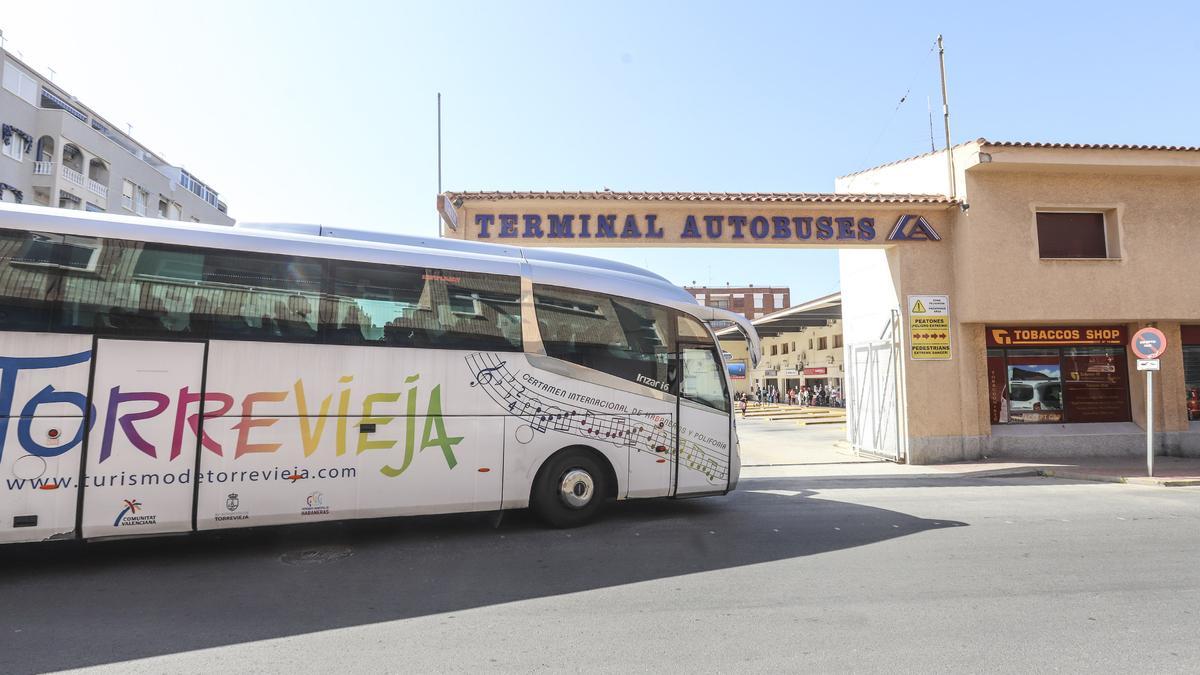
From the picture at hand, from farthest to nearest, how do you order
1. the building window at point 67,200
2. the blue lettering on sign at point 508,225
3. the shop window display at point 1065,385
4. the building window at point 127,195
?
the building window at point 127,195 → the building window at point 67,200 → the shop window display at point 1065,385 → the blue lettering on sign at point 508,225

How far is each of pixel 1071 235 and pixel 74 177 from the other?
46983 millimetres

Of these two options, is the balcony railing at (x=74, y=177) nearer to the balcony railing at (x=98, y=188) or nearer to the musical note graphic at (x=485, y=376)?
the balcony railing at (x=98, y=188)

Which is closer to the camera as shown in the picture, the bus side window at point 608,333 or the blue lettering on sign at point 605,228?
the bus side window at point 608,333

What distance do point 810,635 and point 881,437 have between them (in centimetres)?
1176

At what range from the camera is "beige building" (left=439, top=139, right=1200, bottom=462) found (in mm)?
13141

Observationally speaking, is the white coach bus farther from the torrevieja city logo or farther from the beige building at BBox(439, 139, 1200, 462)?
the beige building at BBox(439, 139, 1200, 462)

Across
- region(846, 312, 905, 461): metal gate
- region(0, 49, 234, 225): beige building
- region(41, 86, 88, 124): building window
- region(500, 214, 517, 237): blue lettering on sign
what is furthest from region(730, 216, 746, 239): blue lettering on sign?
region(41, 86, 88, 124): building window

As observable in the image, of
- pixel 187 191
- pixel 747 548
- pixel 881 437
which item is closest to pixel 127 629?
pixel 747 548

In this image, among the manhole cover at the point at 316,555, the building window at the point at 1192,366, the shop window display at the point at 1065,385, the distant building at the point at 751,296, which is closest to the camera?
the manhole cover at the point at 316,555

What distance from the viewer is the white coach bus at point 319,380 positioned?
5.39 meters

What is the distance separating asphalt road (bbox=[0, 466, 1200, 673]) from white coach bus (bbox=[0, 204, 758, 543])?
0.58 metres

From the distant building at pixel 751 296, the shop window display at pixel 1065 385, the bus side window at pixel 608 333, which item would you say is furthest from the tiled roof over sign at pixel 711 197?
the distant building at pixel 751 296

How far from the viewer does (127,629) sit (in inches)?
162

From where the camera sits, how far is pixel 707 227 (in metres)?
13.4
